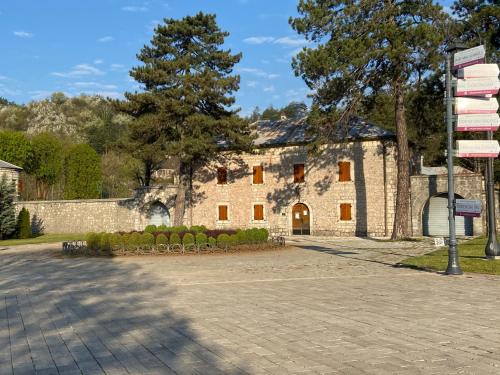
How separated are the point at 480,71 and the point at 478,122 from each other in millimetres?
1288

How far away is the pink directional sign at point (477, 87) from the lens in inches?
446

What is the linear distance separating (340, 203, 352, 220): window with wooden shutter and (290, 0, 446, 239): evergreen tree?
7472mm

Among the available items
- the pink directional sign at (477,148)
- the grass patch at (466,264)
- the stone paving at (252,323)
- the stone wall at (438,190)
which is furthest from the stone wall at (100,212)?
the pink directional sign at (477,148)

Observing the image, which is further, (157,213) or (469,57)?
(157,213)

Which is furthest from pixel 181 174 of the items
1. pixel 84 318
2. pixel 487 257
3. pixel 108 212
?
pixel 84 318

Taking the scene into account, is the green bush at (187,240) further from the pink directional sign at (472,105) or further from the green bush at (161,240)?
the pink directional sign at (472,105)

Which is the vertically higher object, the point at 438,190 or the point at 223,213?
the point at 438,190

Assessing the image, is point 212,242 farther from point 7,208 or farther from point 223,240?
point 7,208

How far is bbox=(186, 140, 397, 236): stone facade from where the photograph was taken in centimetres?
2880

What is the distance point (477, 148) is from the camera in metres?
11.5

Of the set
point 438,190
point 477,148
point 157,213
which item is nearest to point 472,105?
point 477,148

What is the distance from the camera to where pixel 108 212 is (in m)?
37.3

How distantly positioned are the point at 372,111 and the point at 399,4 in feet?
18.7

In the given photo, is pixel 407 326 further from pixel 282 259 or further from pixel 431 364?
pixel 282 259
